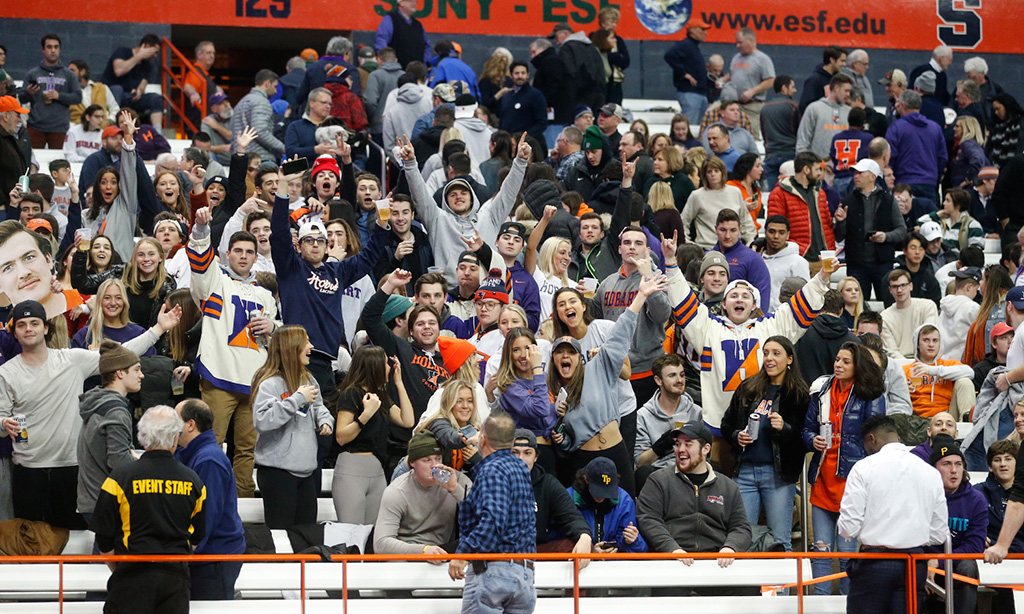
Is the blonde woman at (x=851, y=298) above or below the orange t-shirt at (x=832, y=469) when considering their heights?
above

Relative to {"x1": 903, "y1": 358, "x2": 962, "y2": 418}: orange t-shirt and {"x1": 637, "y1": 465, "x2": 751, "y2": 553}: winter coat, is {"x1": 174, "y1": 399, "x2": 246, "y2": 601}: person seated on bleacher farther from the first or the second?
{"x1": 903, "y1": 358, "x2": 962, "y2": 418}: orange t-shirt

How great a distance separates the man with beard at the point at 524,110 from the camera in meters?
14.1

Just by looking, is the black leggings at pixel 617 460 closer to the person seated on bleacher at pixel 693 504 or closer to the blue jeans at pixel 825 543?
the person seated on bleacher at pixel 693 504

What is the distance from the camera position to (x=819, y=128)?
49.1 ft

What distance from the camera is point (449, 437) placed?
7355mm

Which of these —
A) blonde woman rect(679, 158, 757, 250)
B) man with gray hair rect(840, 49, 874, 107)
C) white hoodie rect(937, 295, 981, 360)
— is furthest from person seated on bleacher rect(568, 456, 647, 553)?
man with gray hair rect(840, 49, 874, 107)

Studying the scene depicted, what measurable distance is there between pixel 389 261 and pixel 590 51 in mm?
5376

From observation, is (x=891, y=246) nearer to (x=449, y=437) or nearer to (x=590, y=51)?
(x=590, y=51)

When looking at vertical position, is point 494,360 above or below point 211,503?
above

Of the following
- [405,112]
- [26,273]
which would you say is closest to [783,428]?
[26,273]

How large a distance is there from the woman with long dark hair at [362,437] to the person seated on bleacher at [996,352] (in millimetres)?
4305

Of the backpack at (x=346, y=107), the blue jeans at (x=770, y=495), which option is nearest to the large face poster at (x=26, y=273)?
the blue jeans at (x=770, y=495)

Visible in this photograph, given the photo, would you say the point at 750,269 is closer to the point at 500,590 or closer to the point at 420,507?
the point at 420,507

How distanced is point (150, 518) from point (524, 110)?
8.51 m
